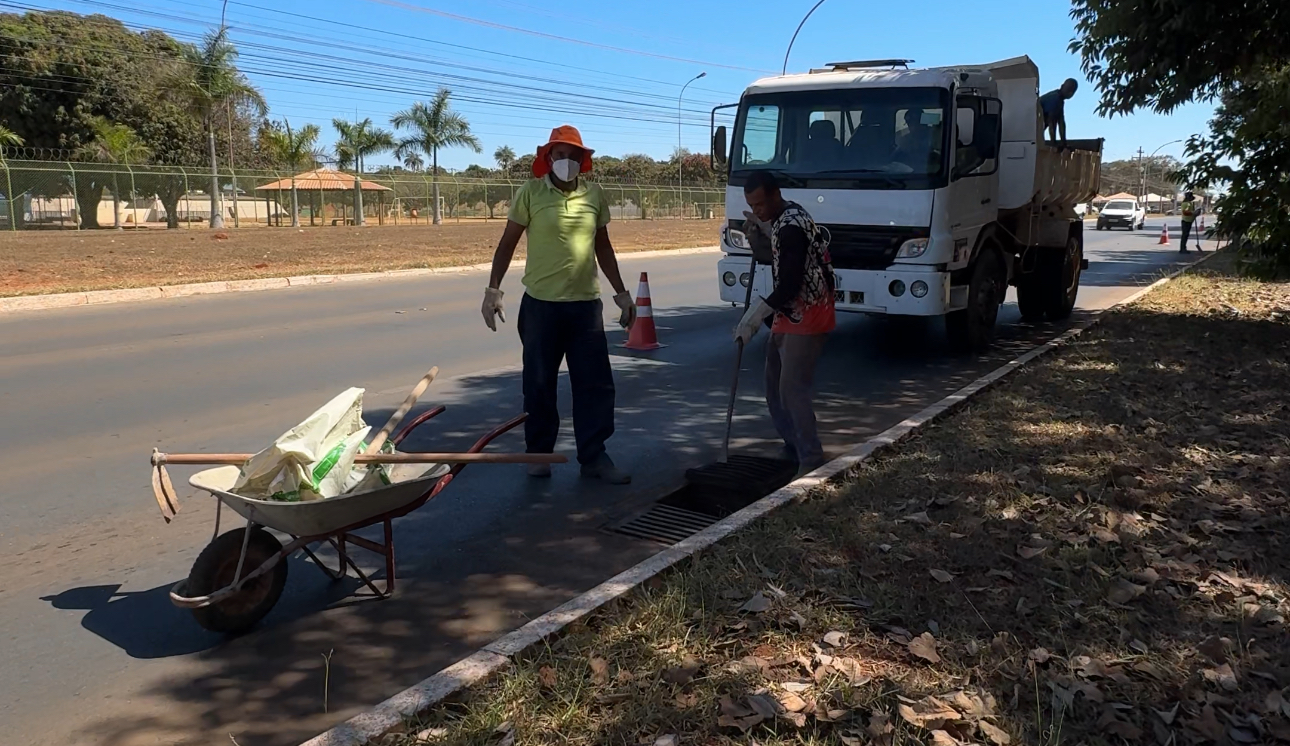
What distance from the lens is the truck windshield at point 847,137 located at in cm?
862

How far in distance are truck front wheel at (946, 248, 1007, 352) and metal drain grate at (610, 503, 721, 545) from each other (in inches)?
203

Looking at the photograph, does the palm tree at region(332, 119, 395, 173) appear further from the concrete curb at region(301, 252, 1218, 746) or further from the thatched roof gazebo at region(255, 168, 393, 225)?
the concrete curb at region(301, 252, 1218, 746)

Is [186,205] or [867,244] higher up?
[186,205]

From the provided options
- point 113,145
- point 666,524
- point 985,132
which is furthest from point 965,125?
point 113,145

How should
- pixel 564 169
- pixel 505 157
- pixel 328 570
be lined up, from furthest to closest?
pixel 505 157, pixel 564 169, pixel 328 570

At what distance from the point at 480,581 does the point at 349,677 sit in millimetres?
878

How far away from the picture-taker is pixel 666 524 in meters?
5.05

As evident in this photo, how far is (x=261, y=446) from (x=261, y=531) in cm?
253

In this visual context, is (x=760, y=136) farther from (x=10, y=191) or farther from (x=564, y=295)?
(x=10, y=191)

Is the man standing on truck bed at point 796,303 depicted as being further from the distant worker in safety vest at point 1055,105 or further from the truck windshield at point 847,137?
the distant worker in safety vest at point 1055,105

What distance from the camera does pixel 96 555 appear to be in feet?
14.8

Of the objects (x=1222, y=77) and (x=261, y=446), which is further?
(x=1222, y=77)

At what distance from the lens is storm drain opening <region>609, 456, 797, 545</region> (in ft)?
16.3

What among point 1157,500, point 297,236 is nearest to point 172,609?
point 1157,500
